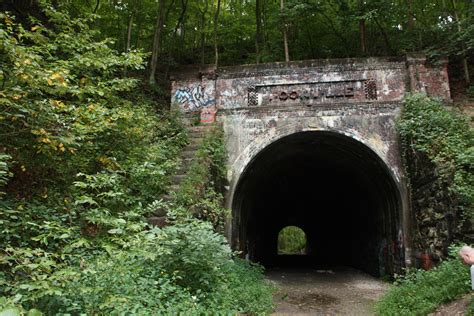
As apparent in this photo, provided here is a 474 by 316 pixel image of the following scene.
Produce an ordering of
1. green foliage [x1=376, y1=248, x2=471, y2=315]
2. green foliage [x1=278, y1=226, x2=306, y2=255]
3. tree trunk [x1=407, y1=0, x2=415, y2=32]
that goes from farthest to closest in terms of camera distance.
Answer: green foliage [x1=278, y1=226, x2=306, y2=255]
tree trunk [x1=407, y1=0, x2=415, y2=32]
green foliage [x1=376, y1=248, x2=471, y2=315]

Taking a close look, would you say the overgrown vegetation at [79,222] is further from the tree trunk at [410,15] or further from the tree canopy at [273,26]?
the tree trunk at [410,15]

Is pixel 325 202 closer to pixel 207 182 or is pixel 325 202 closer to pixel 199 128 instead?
pixel 199 128

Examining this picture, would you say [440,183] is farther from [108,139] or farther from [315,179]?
[315,179]

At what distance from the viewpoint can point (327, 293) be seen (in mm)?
8281

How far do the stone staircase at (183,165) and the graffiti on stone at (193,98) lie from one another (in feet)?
2.01

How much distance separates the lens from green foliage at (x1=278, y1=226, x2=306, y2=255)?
31.5 m

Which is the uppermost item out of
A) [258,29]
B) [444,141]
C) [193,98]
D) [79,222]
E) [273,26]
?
[273,26]

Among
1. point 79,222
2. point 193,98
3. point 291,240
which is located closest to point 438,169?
point 193,98

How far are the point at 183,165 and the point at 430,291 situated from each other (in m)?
5.12

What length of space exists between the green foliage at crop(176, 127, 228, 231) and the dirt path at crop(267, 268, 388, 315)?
85.3 inches

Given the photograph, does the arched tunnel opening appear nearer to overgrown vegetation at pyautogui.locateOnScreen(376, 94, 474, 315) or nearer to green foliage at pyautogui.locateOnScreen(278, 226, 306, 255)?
overgrown vegetation at pyautogui.locateOnScreen(376, 94, 474, 315)

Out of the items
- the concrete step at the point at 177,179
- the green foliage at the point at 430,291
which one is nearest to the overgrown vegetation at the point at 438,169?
the green foliage at the point at 430,291

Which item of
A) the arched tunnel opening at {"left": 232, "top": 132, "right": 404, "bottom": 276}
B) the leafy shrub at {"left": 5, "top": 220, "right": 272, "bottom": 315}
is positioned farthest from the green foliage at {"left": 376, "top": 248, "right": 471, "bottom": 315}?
the arched tunnel opening at {"left": 232, "top": 132, "right": 404, "bottom": 276}

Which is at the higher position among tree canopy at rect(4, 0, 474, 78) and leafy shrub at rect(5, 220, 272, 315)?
→ tree canopy at rect(4, 0, 474, 78)
